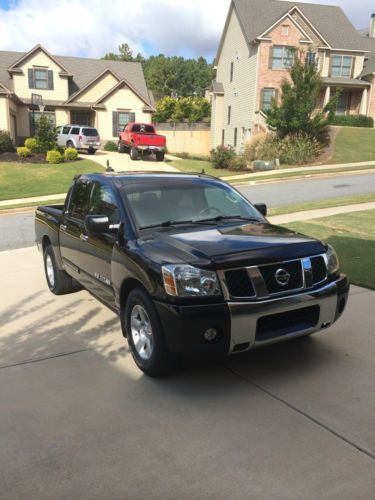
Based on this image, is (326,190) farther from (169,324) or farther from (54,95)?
(54,95)

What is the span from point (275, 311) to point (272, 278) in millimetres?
276

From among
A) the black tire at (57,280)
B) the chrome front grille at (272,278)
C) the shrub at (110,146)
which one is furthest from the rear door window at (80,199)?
the shrub at (110,146)

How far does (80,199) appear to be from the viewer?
5.98 m

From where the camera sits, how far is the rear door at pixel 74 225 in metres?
5.78

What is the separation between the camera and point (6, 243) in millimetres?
10922

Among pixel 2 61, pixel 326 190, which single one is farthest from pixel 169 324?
pixel 2 61

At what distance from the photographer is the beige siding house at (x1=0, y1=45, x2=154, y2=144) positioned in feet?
124

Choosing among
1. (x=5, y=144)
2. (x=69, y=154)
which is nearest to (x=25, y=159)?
(x=69, y=154)

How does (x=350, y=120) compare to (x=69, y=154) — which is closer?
(x=69, y=154)

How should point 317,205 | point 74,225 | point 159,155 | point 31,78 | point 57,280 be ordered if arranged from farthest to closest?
1. point 31,78
2. point 159,155
3. point 317,205
4. point 57,280
5. point 74,225

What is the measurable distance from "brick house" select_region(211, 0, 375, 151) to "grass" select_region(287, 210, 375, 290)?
23623mm

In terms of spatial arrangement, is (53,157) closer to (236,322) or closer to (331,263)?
(331,263)

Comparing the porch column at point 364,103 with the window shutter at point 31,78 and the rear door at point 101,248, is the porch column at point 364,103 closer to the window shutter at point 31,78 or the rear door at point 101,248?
the window shutter at point 31,78

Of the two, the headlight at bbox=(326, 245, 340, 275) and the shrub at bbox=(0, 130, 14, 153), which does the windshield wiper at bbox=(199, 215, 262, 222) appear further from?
the shrub at bbox=(0, 130, 14, 153)
